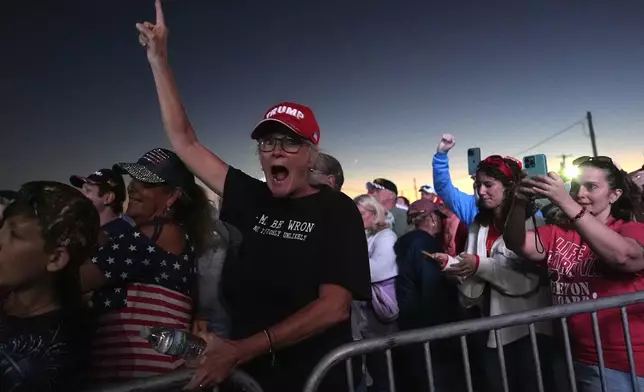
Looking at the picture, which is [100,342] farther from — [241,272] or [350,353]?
[350,353]

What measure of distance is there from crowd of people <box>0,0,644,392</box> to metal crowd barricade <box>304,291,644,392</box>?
124 mm

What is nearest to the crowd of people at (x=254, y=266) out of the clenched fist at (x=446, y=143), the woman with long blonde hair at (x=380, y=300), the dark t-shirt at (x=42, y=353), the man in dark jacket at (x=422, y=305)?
the dark t-shirt at (x=42, y=353)

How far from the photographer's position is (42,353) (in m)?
1.54

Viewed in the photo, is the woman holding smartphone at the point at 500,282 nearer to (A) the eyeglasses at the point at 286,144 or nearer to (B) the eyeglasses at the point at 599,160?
(B) the eyeglasses at the point at 599,160

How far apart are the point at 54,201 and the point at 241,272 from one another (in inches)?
32.5

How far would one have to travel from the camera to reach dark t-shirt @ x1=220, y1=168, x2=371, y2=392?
6.79ft

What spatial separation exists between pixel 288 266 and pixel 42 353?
945 mm

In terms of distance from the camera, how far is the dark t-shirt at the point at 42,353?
1.48 metres

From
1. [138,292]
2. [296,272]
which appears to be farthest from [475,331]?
[138,292]

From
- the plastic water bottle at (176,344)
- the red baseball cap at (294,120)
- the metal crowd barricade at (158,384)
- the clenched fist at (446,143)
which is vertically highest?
the clenched fist at (446,143)

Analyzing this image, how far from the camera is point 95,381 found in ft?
6.65

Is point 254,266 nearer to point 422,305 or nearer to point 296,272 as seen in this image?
point 296,272

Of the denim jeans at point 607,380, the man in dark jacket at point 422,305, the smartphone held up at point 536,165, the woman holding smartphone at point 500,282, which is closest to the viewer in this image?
the denim jeans at point 607,380

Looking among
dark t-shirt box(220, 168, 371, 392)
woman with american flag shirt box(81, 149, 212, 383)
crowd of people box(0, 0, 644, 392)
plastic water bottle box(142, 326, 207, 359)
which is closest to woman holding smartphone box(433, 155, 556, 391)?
crowd of people box(0, 0, 644, 392)
